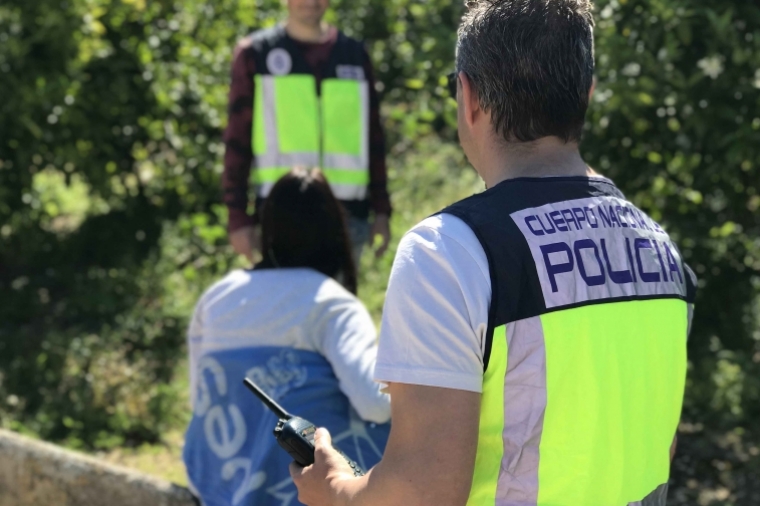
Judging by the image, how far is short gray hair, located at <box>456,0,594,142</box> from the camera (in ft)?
4.63

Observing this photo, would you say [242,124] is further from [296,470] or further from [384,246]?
[296,470]

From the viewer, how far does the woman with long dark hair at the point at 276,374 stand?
2.49 meters

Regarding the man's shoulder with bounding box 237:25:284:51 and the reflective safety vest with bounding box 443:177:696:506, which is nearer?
the reflective safety vest with bounding box 443:177:696:506

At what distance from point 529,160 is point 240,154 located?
2.27 metres

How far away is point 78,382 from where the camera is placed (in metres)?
4.55

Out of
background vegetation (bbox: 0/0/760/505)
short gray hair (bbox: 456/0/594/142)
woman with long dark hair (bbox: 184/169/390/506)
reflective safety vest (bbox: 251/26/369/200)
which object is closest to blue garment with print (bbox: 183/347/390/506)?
woman with long dark hair (bbox: 184/169/390/506)

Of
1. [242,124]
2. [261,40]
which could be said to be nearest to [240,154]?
[242,124]

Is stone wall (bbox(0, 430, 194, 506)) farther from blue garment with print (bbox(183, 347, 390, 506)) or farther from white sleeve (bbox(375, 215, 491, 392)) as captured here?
white sleeve (bbox(375, 215, 491, 392))

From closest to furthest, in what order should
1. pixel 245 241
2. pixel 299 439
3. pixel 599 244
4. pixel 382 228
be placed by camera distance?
pixel 599 244
pixel 299 439
pixel 245 241
pixel 382 228

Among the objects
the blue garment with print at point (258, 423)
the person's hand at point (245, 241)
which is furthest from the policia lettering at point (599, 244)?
the person's hand at point (245, 241)

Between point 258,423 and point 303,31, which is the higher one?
point 303,31

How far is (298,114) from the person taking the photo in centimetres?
359

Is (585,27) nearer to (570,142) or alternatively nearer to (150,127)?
(570,142)

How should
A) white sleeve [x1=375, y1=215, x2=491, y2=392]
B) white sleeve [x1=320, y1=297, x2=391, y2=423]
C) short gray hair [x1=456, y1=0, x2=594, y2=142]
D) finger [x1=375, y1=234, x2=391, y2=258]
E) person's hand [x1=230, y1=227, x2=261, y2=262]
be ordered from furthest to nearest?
finger [x1=375, y1=234, x2=391, y2=258]
person's hand [x1=230, y1=227, x2=261, y2=262]
white sleeve [x1=320, y1=297, x2=391, y2=423]
short gray hair [x1=456, y1=0, x2=594, y2=142]
white sleeve [x1=375, y1=215, x2=491, y2=392]
